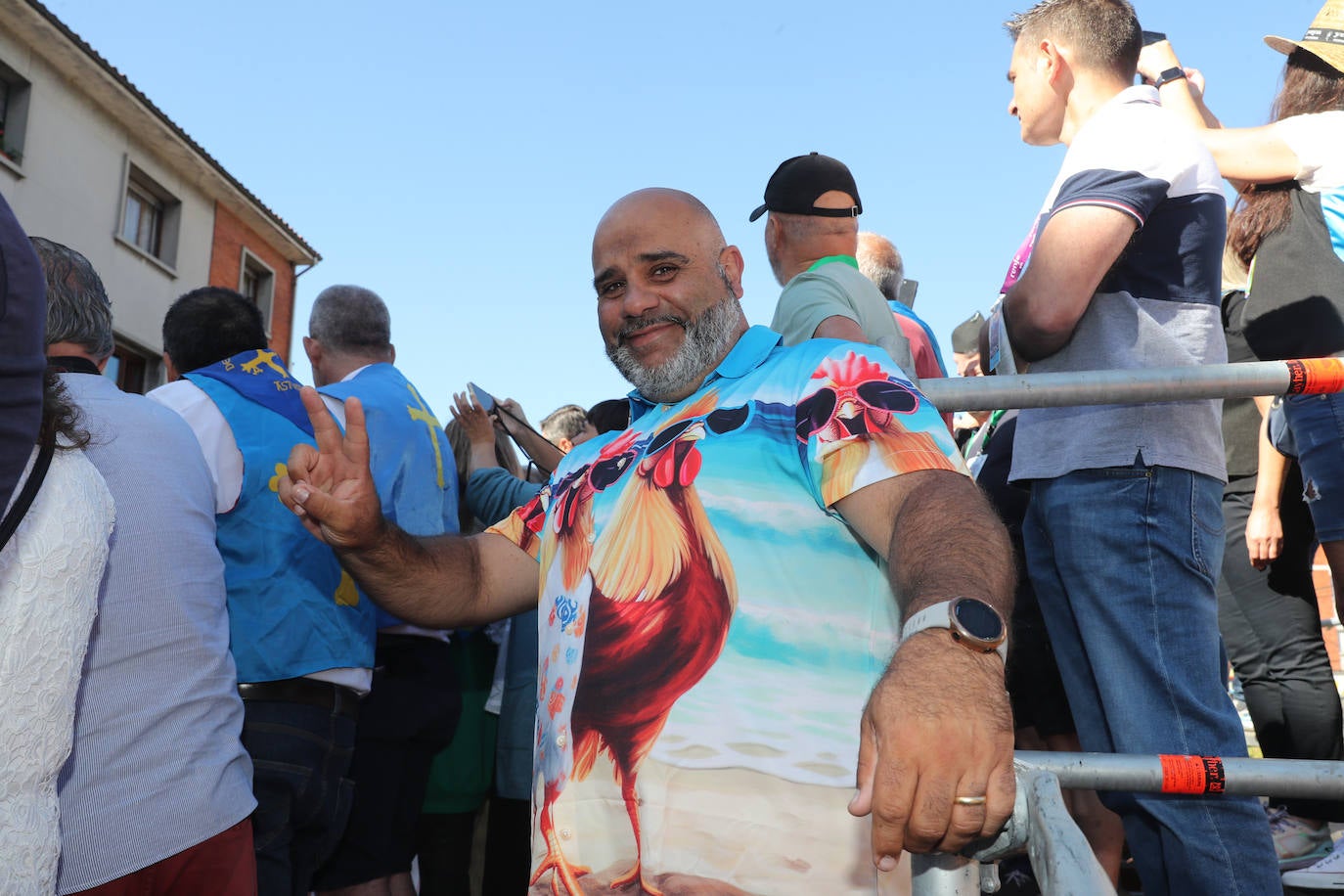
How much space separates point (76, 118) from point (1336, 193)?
1946 cm

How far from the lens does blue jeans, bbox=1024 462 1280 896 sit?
2.04m

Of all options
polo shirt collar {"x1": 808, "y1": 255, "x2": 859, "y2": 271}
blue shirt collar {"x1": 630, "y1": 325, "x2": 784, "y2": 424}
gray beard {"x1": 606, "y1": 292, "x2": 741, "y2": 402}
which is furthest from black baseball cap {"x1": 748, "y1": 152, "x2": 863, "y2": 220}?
blue shirt collar {"x1": 630, "y1": 325, "x2": 784, "y2": 424}

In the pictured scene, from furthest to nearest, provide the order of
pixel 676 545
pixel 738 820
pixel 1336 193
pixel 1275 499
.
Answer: pixel 1275 499 < pixel 1336 193 < pixel 676 545 < pixel 738 820

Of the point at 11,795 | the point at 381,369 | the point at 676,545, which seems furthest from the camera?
the point at 381,369

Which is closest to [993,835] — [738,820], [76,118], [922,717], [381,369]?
[922,717]

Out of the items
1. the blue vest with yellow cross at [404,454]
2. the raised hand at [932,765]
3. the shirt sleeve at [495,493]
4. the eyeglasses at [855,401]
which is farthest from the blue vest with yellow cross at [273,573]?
the raised hand at [932,765]

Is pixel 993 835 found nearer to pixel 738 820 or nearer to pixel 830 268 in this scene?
pixel 738 820

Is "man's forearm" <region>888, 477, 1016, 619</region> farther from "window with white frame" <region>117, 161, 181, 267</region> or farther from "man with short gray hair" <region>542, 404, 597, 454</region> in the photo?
"window with white frame" <region>117, 161, 181, 267</region>

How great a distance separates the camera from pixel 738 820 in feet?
5.66

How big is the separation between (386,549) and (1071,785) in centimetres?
147

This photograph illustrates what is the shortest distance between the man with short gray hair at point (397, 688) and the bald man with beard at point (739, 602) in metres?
1.41

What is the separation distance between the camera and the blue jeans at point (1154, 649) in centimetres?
204

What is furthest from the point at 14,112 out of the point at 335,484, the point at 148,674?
the point at 335,484

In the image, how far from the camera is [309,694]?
311cm
